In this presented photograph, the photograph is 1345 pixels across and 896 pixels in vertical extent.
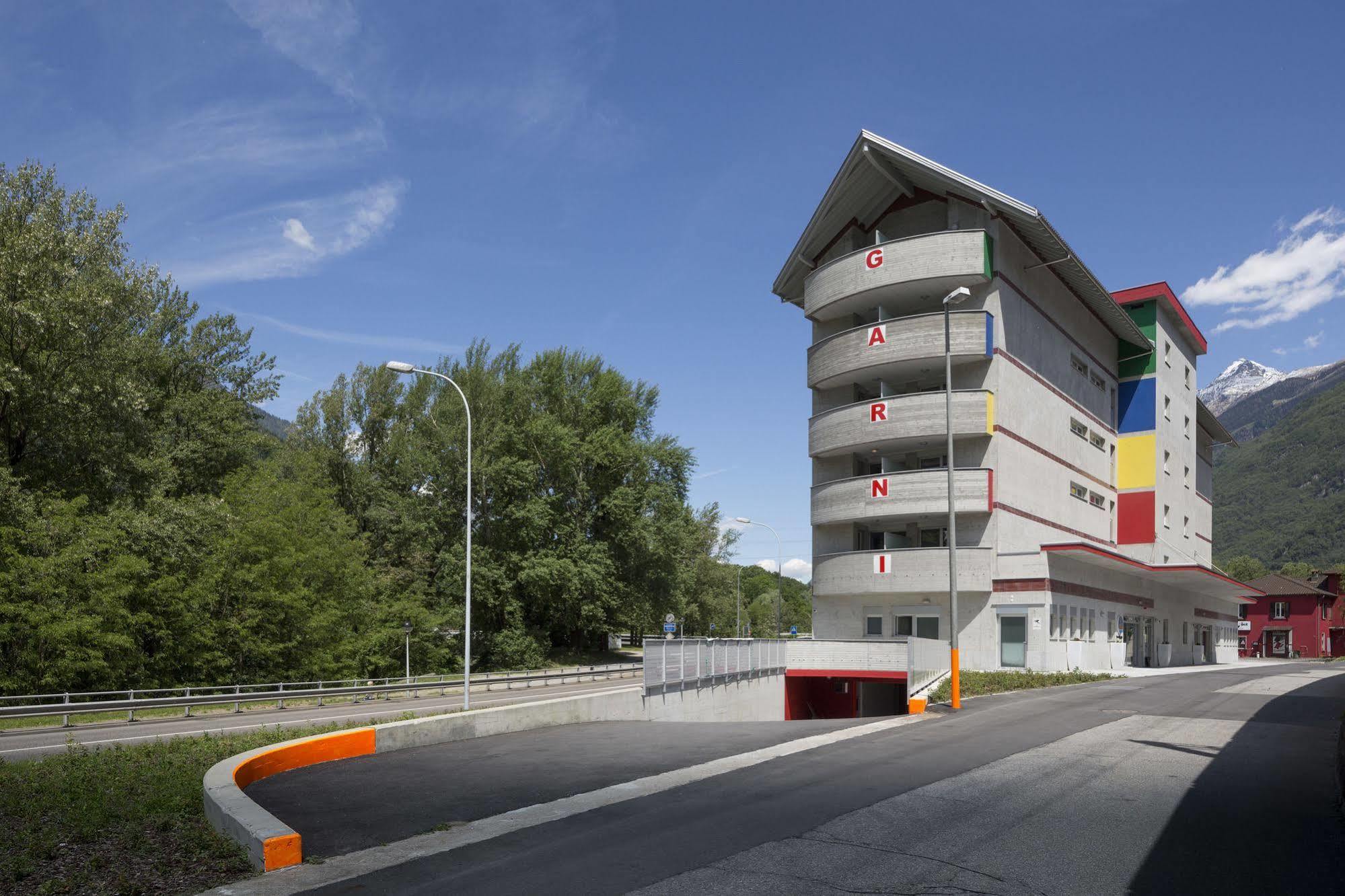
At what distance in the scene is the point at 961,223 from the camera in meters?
41.7

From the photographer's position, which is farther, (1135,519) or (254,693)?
(1135,519)

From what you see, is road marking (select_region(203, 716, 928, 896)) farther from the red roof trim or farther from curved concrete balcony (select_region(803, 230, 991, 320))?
curved concrete balcony (select_region(803, 230, 991, 320))

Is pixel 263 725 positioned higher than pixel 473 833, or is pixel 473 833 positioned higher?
pixel 473 833

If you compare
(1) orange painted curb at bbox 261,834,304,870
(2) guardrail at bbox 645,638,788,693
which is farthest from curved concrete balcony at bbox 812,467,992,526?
(1) orange painted curb at bbox 261,834,304,870

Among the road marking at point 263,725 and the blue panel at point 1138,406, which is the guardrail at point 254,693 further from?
the blue panel at point 1138,406

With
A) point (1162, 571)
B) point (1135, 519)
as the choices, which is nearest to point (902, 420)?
point (1162, 571)

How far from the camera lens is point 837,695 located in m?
39.3

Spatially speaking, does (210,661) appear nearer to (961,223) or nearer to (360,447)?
(360,447)

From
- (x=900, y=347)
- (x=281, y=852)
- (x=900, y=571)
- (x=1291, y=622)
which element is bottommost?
(x=1291, y=622)

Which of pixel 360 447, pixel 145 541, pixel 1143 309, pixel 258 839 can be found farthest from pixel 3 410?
pixel 1143 309

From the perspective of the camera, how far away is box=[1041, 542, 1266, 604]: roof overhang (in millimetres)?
38938

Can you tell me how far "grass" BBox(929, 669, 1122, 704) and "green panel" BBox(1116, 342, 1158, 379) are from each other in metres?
25.6

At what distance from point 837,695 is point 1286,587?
74.4 metres

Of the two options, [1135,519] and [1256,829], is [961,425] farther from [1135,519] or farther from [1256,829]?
[1256,829]
